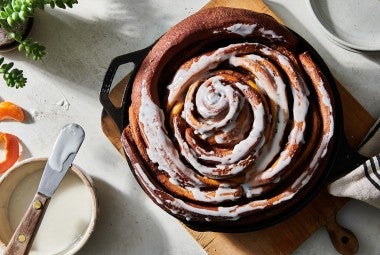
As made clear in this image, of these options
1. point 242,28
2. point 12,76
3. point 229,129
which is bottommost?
point 12,76

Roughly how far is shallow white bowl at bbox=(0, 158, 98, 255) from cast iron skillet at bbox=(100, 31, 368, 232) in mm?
179

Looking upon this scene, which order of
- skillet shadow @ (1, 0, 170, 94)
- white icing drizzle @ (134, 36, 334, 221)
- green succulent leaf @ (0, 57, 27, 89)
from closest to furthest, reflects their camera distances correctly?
1. white icing drizzle @ (134, 36, 334, 221)
2. green succulent leaf @ (0, 57, 27, 89)
3. skillet shadow @ (1, 0, 170, 94)

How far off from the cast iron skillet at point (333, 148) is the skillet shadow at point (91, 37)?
169 mm

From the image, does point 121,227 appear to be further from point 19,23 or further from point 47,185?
point 19,23

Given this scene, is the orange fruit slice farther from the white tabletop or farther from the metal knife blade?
the metal knife blade

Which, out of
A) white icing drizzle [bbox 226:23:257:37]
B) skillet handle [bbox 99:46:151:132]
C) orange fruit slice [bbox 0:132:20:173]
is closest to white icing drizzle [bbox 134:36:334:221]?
white icing drizzle [bbox 226:23:257:37]

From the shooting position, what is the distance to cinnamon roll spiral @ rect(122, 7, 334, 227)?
1168 mm

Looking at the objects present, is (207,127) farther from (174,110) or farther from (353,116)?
(353,116)

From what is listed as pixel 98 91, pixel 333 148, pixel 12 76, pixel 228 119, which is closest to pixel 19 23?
pixel 12 76

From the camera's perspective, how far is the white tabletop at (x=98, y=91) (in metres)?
1.43

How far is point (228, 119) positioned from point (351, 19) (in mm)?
441

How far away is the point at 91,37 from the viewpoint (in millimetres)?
1501

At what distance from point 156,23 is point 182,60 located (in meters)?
0.27

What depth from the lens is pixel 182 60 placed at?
124 centimetres
